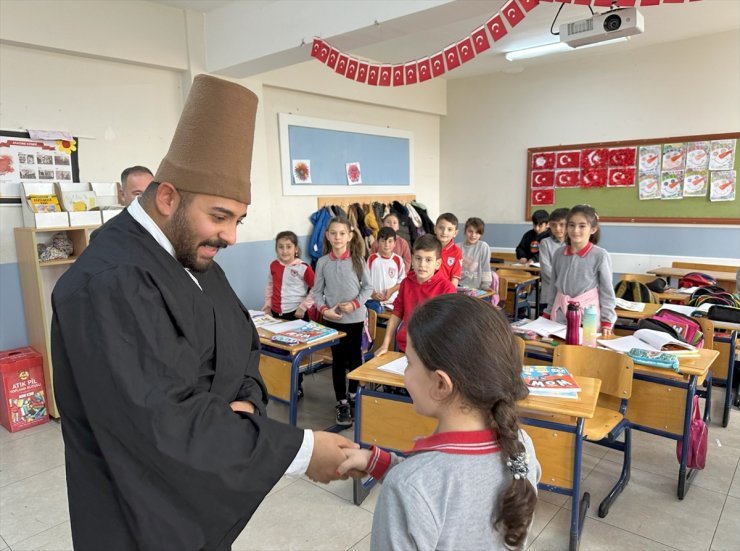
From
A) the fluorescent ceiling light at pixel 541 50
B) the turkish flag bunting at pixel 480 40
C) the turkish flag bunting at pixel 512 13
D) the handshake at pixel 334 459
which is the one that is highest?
the fluorescent ceiling light at pixel 541 50

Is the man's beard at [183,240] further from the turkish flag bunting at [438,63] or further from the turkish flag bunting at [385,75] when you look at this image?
Answer: the turkish flag bunting at [385,75]

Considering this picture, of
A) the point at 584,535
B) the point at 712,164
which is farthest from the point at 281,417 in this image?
the point at 712,164

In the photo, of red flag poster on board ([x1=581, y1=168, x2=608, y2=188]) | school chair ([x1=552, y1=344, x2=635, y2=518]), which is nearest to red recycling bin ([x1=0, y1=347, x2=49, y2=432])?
school chair ([x1=552, y1=344, x2=635, y2=518])

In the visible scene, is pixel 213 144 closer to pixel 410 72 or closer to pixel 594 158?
pixel 410 72

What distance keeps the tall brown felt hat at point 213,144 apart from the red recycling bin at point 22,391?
325 cm

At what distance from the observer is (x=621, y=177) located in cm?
645

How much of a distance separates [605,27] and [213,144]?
322 cm

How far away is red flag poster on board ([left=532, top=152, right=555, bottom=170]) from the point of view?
6965 mm

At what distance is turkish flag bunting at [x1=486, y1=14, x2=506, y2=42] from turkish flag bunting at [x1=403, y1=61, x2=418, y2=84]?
59cm

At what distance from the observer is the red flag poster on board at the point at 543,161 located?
274 inches

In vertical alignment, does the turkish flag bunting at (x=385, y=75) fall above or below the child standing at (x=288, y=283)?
above

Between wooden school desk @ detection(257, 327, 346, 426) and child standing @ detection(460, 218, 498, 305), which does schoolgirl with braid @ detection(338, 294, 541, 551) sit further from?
child standing @ detection(460, 218, 498, 305)

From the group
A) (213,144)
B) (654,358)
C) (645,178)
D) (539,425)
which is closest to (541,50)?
(645,178)

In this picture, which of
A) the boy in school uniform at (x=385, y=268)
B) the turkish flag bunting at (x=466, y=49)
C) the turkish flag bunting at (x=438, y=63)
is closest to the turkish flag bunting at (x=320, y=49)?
the turkish flag bunting at (x=438, y=63)
